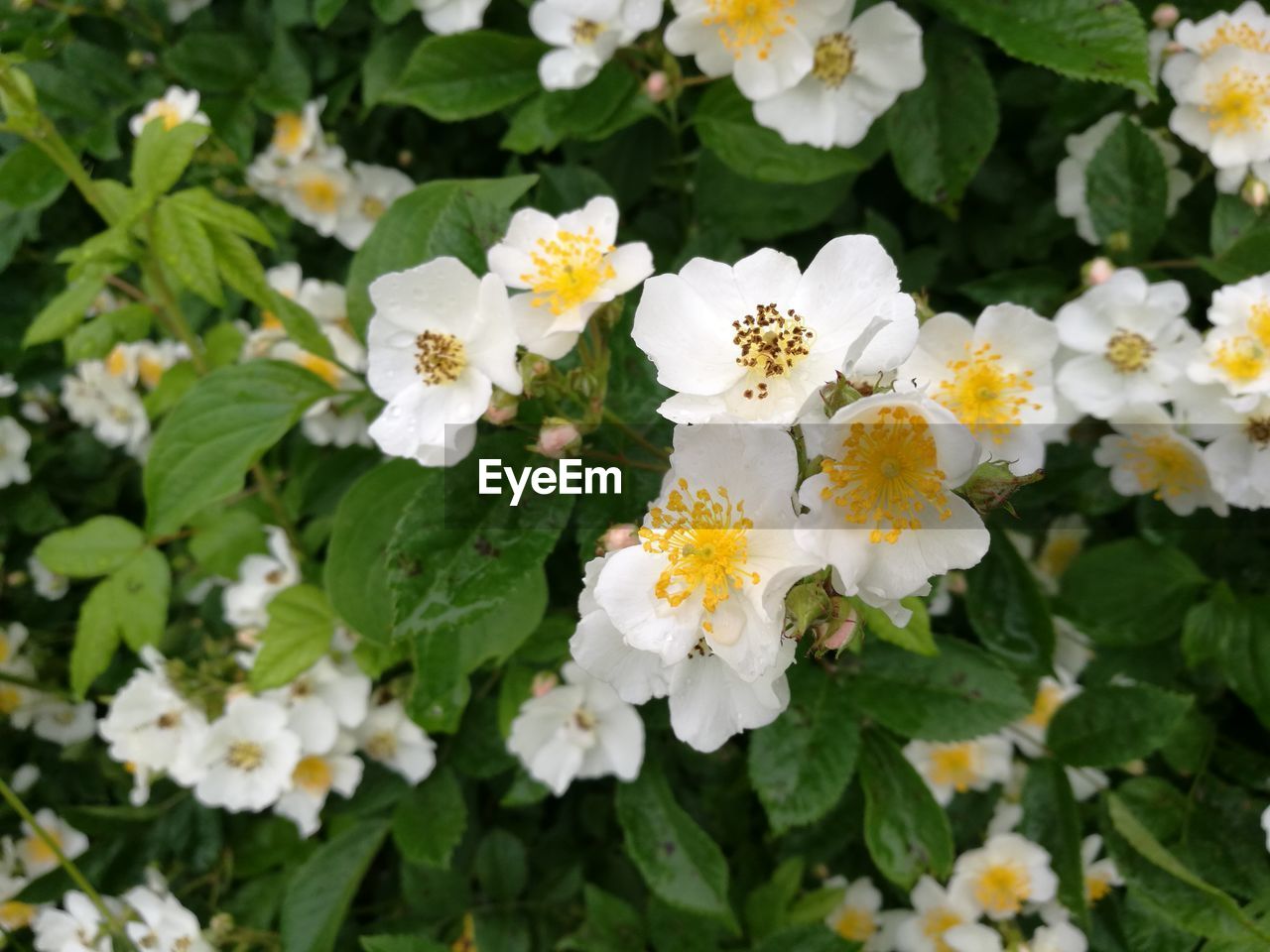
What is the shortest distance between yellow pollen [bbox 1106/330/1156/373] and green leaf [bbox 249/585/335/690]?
4.34 ft

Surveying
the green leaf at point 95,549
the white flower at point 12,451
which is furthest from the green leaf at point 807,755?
the white flower at point 12,451

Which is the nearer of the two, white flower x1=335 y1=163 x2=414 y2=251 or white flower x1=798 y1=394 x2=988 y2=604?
white flower x1=798 y1=394 x2=988 y2=604

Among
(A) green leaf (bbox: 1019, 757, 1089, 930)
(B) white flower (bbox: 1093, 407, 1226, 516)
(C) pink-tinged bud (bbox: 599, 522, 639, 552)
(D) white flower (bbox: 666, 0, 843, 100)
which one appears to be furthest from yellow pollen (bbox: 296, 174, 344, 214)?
(A) green leaf (bbox: 1019, 757, 1089, 930)

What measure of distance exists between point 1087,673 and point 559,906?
3.72ft

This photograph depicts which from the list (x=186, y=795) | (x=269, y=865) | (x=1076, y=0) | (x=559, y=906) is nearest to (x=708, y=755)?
Result: (x=559, y=906)

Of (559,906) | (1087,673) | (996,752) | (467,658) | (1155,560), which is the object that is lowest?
(559,906)

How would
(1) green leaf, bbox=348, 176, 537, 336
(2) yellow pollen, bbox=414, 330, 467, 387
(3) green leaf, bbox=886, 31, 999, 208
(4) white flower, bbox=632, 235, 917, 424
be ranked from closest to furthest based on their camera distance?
1. (4) white flower, bbox=632, 235, 917, 424
2. (2) yellow pollen, bbox=414, 330, 467, 387
3. (1) green leaf, bbox=348, 176, 537, 336
4. (3) green leaf, bbox=886, 31, 999, 208

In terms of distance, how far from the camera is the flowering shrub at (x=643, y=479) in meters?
0.98

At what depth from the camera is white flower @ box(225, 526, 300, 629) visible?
69.2 inches

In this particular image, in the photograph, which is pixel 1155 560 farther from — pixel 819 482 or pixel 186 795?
pixel 186 795

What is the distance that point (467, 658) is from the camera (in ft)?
4.48

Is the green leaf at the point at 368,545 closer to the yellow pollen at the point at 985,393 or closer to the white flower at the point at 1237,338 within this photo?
the yellow pollen at the point at 985,393

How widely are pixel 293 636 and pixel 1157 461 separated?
143cm

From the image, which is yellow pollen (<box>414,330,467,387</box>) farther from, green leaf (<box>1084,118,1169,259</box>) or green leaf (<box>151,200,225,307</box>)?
green leaf (<box>1084,118,1169,259</box>)
